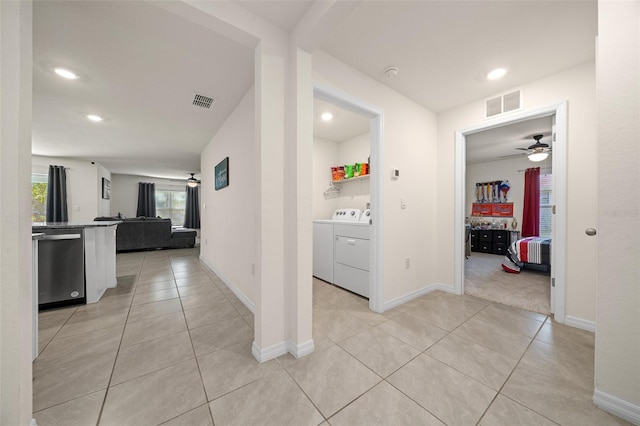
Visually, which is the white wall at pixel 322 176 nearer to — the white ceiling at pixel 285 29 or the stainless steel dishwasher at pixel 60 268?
the white ceiling at pixel 285 29

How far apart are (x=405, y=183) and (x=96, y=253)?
3.70 m

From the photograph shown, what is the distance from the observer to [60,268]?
2.32m

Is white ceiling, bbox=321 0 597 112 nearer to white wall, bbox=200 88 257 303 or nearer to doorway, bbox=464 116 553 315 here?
doorway, bbox=464 116 553 315

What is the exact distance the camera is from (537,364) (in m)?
1.48

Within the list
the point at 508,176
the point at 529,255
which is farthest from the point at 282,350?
the point at 508,176

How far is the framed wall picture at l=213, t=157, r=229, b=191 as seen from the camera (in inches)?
118

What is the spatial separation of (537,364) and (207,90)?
365 cm

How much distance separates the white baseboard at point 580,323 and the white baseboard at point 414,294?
37.7 inches

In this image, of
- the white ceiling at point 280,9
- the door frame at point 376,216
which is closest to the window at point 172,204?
the door frame at point 376,216

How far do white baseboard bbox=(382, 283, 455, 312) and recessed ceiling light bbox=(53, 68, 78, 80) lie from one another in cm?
372

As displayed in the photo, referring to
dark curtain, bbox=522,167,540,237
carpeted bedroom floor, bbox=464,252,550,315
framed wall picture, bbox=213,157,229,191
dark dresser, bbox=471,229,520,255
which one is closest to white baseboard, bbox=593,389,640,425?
carpeted bedroom floor, bbox=464,252,550,315

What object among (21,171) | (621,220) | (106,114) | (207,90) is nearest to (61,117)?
(106,114)

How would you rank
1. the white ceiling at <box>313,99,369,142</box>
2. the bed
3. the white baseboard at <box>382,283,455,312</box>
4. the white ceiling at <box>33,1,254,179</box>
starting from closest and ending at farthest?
the white ceiling at <box>33,1,254,179</box> < the white baseboard at <box>382,283,455,312</box> < the white ceiling at <box>313,99,369,142</box> < the bed

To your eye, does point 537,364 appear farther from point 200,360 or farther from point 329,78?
point 329,78
